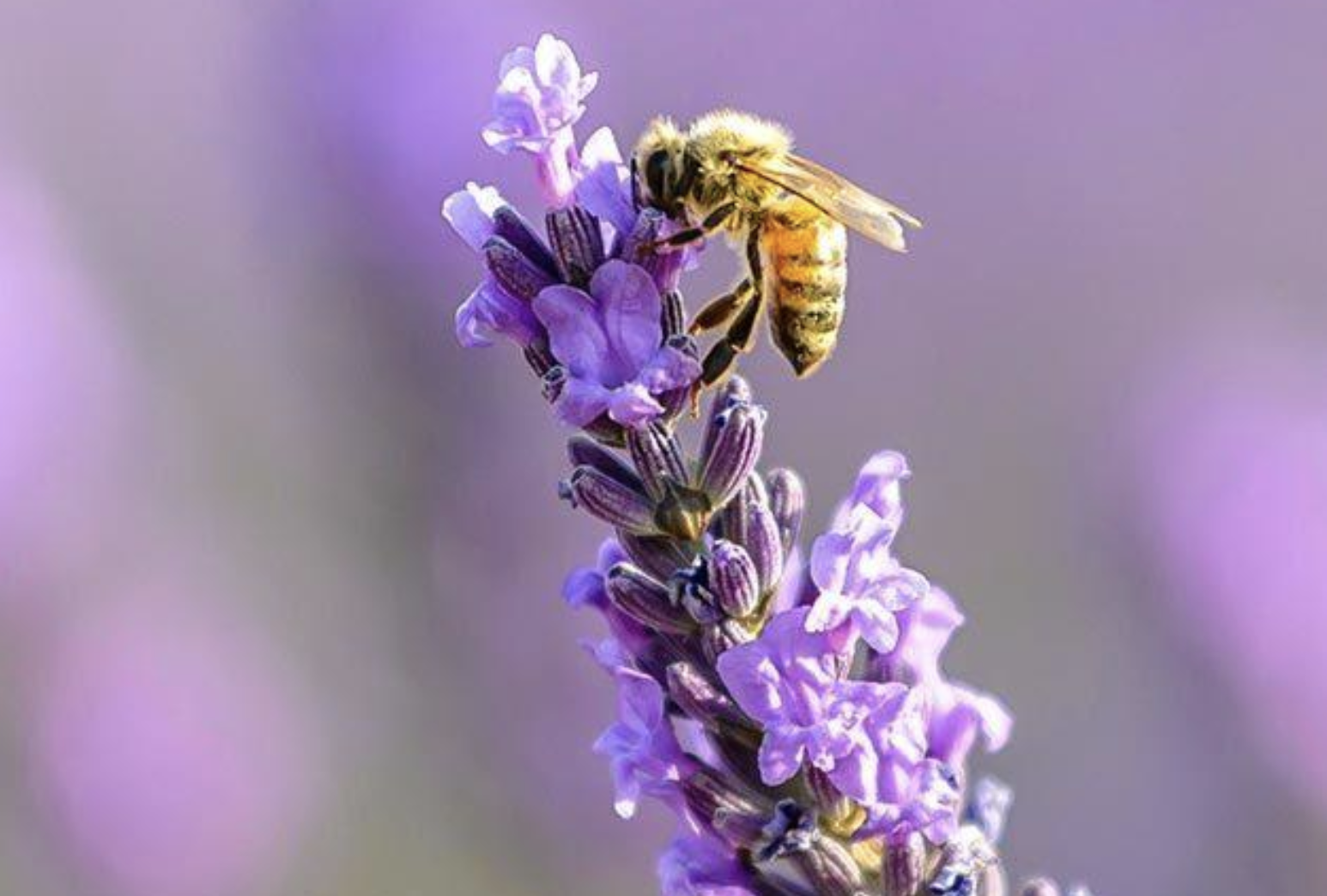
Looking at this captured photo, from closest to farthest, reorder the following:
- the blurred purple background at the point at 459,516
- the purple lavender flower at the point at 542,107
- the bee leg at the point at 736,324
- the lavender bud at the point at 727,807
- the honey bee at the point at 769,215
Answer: the lavender bud at the point at 727,807, the purple lavender flower at the point at 542,107, the bee leg at the point at 736,324, the honey bee at the point at 769,215, the blurred purple background at the point at 459,516

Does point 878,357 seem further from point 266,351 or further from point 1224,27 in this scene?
point 1224,27

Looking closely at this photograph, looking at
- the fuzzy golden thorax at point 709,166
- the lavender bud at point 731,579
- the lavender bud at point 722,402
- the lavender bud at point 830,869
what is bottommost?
the lavender bud at point 830,869

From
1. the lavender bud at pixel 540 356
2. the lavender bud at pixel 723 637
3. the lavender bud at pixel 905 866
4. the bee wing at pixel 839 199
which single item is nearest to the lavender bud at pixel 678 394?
the lavender bud at pixel 540 356

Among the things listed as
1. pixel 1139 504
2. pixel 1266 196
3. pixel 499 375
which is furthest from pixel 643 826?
pixel 1266 196

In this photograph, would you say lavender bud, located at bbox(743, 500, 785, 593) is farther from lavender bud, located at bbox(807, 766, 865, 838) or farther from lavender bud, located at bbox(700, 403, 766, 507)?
lavender bud, located at bbox(807, 766, 865, 838)

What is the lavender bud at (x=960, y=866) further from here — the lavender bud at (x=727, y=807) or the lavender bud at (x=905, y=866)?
the lavender bud at (x=727, y=807)

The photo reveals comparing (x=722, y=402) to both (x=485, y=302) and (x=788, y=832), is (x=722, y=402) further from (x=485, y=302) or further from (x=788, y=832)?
(x=788, y=832)
